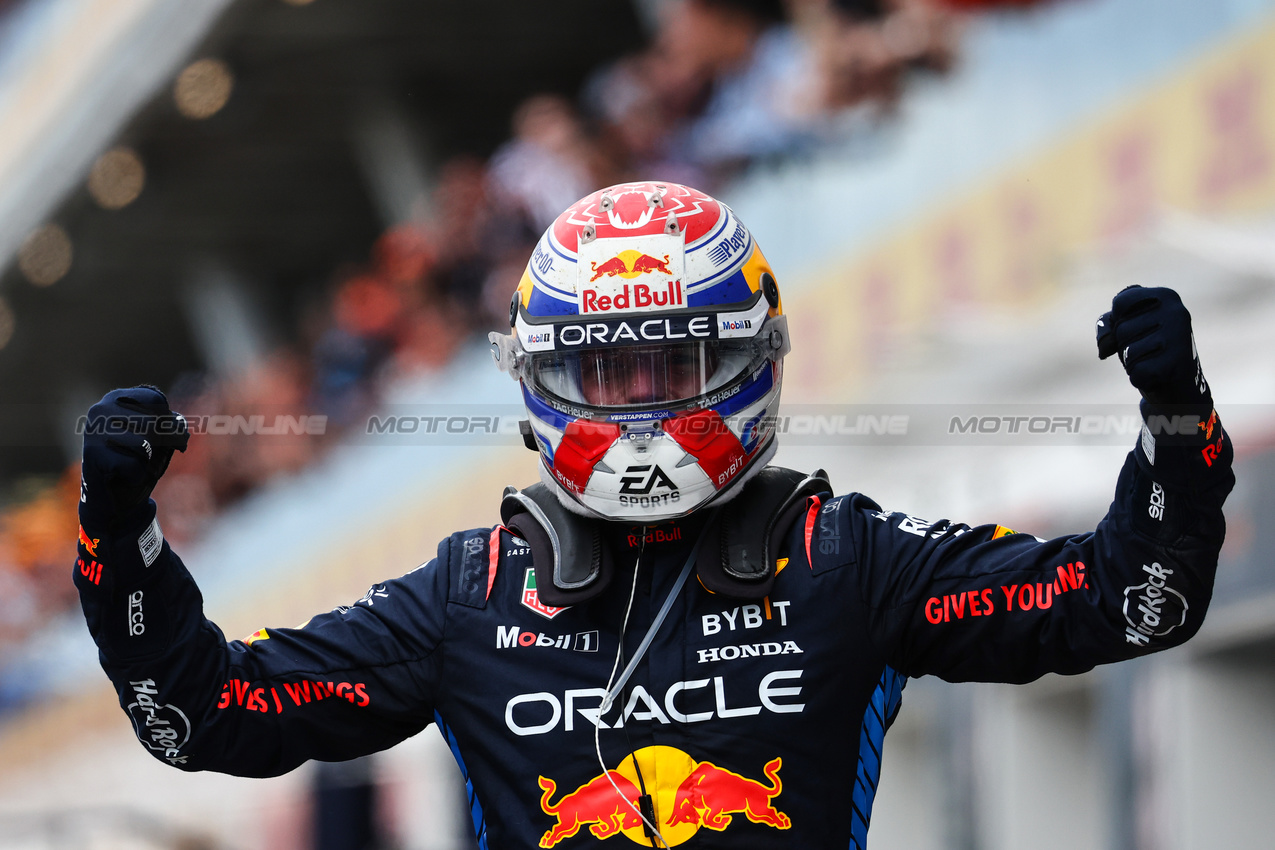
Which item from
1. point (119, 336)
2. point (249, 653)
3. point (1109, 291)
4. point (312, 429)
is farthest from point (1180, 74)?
point (119, 336)

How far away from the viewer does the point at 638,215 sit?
2.60 m

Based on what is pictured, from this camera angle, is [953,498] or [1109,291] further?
[953,498]

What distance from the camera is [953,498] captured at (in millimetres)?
6359

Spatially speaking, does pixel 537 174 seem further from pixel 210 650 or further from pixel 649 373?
pixel 210 650

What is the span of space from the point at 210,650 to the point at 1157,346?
1381mm

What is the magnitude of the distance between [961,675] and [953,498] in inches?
157

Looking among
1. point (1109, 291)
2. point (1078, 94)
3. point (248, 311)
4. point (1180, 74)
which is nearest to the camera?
point (1109, 291)

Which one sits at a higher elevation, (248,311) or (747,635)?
(248,311)

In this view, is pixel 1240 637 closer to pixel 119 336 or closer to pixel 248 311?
pixel 248 311

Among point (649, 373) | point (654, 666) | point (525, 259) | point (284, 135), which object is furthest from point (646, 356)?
point (284, 135)

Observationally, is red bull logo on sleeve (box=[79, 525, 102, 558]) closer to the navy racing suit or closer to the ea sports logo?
the navy racing suit

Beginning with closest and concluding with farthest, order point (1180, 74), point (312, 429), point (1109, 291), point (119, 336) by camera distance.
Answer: point (1109, 291) → point (1180, 74) → point (312, 429) → point (119, 336)

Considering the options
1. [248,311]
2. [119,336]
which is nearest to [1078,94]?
[248,311]

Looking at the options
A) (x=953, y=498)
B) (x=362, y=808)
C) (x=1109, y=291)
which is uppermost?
(x=1109, y=291)
